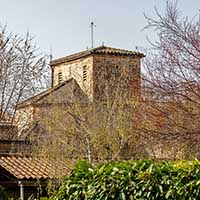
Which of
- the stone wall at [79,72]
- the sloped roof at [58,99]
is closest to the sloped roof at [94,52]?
the stone wall at [79,72]

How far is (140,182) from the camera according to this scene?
16.5 ft

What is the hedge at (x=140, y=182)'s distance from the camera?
485 centimetres

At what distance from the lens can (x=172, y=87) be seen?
11539 millimetres

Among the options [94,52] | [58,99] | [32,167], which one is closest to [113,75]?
[58,99]

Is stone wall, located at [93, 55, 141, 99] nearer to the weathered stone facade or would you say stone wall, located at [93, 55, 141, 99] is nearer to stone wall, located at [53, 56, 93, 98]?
the weathered stone facade

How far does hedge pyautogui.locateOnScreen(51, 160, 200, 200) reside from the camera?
4852 mm

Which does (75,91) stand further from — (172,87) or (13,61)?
(172,87)

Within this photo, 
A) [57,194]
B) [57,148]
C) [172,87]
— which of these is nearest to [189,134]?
[172,87]

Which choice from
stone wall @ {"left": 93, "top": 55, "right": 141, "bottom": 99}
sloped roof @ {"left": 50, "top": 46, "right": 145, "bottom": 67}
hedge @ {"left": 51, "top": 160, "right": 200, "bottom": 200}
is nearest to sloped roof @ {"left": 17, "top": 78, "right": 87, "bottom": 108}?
stone wall @ {"left": 93, "top": 55, "right": 141, "bottom": 99}

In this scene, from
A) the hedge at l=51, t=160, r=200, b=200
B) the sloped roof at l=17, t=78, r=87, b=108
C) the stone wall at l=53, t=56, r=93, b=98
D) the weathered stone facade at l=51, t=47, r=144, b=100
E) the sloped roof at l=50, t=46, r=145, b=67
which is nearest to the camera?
the hedge at l=51, t=160, r=200, b=200

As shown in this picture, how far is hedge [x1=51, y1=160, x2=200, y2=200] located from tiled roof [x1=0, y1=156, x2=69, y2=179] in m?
10.5

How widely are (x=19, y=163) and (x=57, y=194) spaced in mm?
11171

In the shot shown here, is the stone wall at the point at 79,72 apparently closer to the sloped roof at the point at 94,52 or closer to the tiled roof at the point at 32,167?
the sloped roof at the point at 94,52

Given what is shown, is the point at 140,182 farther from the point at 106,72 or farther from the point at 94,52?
the point at 94,52
